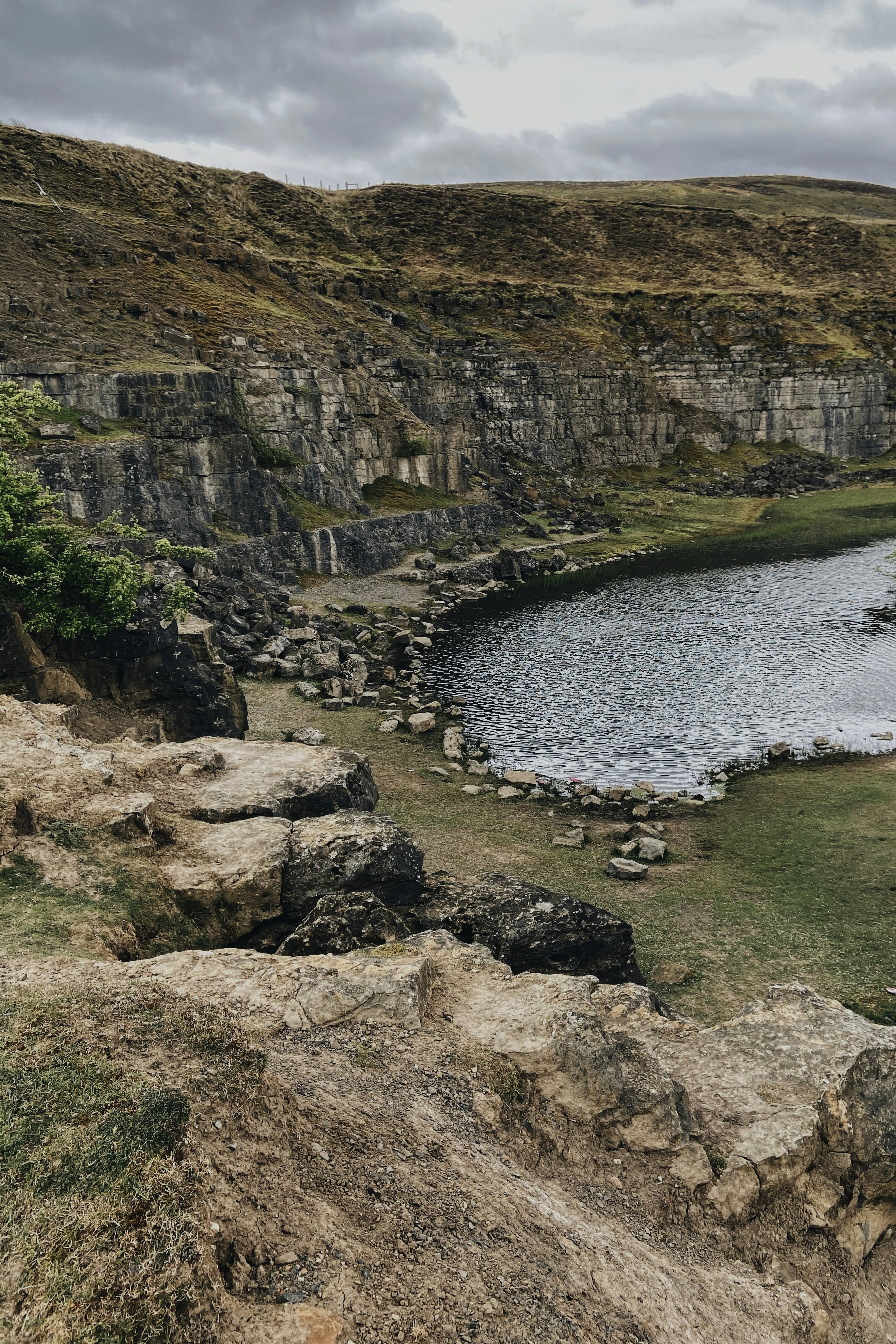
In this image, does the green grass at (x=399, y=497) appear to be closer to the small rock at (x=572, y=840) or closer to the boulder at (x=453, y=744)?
the boulder at (x=453, y=744)

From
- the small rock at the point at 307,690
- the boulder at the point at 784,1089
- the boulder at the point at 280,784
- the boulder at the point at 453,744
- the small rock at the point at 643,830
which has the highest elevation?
the boulder at the point at 280,784

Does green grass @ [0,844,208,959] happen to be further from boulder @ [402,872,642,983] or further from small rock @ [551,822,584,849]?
small rock @ [551,822,584,849]

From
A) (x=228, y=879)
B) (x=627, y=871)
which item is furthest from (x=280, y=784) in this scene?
(x=627, y=871)

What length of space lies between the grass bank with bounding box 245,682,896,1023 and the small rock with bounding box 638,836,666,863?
0.46 metres

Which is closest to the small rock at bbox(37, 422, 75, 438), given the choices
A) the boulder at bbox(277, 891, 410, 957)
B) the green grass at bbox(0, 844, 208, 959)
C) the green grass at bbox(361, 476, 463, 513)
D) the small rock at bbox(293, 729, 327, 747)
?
the green grass at bbox(361, 476, 463, 513)

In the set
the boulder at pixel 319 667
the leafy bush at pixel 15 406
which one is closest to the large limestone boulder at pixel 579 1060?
the leafy bush at pixel 15 406

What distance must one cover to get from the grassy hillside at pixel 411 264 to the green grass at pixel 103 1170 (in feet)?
191

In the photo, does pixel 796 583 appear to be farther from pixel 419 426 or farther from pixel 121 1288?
pixel 121 1288

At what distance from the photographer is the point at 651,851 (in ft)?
84.9

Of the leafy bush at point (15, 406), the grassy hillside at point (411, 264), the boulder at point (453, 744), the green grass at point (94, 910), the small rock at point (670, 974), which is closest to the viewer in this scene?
the green grass at point (94, 910)

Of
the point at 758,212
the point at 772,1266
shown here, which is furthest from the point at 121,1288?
the point at 758,212

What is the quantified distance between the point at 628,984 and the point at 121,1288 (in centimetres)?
875

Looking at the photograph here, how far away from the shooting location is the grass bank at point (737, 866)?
65.3 ft

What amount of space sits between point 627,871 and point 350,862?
10.6 m
